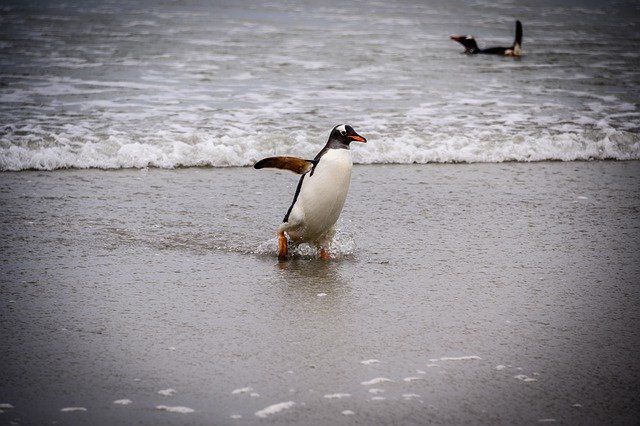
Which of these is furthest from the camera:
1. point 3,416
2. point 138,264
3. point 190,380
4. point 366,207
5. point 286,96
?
point 286,96

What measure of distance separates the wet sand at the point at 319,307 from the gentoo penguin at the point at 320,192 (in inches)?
6.7

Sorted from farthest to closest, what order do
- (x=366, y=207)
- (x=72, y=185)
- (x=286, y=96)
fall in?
(x=286, y=96), (x=72, y=185), (x=366, y=207)

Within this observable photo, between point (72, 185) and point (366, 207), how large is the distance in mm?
2360

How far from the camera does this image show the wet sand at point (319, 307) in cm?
321

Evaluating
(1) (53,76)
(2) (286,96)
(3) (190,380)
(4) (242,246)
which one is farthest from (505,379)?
(1) (53,76)

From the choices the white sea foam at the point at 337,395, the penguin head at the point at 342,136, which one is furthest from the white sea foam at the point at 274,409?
the penguin head at the point at 342,136

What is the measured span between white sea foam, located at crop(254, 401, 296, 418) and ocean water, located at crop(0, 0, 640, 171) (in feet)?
15.6

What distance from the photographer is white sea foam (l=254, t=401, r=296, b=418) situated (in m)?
3.08

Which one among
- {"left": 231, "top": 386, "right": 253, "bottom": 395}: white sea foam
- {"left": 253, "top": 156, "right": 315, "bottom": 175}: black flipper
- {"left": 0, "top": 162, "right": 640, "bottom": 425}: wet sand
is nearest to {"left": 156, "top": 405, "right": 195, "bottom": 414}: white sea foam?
{"left": 0, "top": 162, "right": 640, "bottom": 425}: wet sand

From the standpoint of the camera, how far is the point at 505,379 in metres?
3.40

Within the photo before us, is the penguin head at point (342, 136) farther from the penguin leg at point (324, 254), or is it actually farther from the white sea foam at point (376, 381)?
the white sea foam at point (376, 381)

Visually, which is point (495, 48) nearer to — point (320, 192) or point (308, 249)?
point (308, 249)

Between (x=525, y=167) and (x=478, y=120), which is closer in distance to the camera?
(x=525, y=167)

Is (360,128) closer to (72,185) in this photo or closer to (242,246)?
(72,185)
